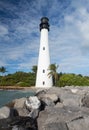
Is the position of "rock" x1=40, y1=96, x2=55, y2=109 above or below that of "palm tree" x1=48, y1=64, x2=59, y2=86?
below

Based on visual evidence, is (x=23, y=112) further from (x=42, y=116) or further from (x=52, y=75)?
(x=52, y=75)

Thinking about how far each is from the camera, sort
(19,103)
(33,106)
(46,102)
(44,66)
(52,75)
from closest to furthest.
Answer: (33,106) → (19,103) → (46,102) → (44,66) → (52,75)

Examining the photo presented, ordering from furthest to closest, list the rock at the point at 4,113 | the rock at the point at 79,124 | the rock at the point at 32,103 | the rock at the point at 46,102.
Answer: the rock at the point at 46,102
the rock at the point at 32,103
the rock at the point at 4,113
the rock at the point at 79,124

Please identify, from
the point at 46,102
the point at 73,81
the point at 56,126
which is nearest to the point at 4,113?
the point at 56,126

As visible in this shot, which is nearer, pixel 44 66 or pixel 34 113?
Answer: pixel 34 113

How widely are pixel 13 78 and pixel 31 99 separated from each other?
51157 mm

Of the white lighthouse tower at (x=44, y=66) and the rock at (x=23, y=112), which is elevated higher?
the white lighthouse tower at (x=44, y=66)

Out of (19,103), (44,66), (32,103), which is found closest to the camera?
(32,103)

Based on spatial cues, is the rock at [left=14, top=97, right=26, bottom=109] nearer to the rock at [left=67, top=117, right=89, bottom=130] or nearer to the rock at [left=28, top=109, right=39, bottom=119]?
the rock at [left=28, top=109, right=39, bottom=119]

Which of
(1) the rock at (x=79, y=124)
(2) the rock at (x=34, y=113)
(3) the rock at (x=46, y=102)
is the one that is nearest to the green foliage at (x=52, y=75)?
(3) the rock at (x=46, y=102)

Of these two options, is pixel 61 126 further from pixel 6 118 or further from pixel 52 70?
pixel 52 70

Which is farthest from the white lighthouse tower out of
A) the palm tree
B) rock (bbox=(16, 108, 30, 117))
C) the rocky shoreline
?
rock (bbox=(16, 108, 30, 117))

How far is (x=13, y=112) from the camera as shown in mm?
10891

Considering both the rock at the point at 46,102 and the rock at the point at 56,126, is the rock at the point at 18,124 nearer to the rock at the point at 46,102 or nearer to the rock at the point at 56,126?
the rock at the point at 56,126
